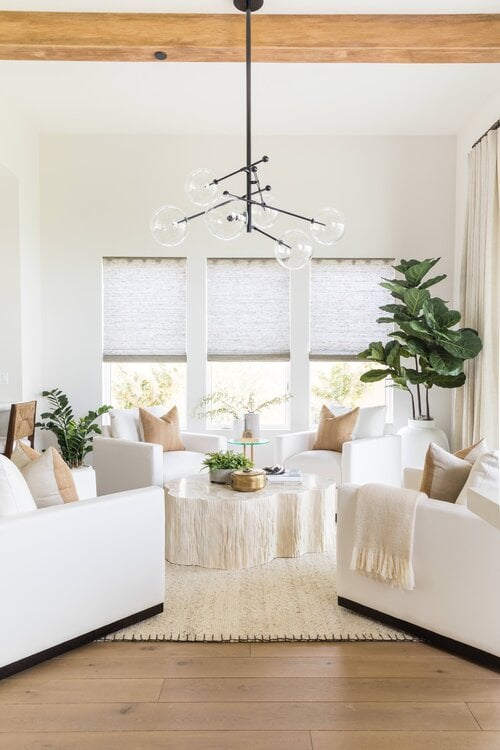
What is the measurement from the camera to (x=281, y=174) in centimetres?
641

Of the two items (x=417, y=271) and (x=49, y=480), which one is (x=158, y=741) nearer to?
A: (x=49, y=480)

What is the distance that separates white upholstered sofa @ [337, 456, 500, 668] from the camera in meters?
2.53

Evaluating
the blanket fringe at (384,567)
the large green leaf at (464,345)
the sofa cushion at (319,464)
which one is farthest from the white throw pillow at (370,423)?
the blanket fringe at (384,567)

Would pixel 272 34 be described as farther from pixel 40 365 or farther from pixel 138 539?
pixel 40 365

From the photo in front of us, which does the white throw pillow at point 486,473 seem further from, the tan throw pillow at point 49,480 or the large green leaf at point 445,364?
the large green leaf at point 445,364

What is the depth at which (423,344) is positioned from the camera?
5621 mm

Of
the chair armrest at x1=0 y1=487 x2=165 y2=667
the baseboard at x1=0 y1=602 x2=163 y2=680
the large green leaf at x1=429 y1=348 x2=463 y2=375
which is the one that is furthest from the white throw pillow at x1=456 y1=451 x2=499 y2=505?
the large green leaf at x1=429 y1=348 x2=463 y2=375

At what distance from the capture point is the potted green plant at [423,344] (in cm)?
541

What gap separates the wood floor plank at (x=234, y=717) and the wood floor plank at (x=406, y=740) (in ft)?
0.11

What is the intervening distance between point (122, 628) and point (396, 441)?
3203 mm

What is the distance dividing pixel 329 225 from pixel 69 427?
3.80 metres

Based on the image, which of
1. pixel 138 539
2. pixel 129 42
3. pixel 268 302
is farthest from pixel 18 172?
pixel 138 539

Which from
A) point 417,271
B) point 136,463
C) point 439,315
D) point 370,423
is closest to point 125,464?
point 136,463

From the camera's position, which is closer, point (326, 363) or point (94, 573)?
point (94, 573)
